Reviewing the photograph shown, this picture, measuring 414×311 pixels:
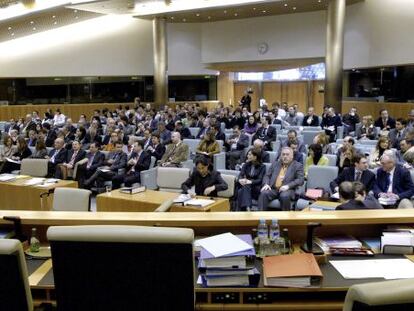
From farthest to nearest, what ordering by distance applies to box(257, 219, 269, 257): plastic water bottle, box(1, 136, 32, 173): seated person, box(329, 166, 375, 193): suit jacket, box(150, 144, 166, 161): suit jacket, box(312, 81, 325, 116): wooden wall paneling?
box(312, 81, 325, 116): wooden wall paneling < box(150, 144, 166, 161): suit jacket < box(1, 136, 32, 173): seated person < box(329, 166, 375, 193): suit jacket < box(257, 219, 269, 257): plastic water bottle

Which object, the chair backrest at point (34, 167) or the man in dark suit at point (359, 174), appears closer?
the man in dark suit at point (359, 174)

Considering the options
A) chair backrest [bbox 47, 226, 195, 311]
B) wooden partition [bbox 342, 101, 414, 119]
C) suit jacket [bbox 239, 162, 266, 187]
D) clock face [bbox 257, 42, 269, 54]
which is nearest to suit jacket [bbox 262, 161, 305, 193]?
suit jacket [bbox 239, 162, 266, 187]

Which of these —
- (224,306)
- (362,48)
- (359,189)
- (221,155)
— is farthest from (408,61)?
(224,306)

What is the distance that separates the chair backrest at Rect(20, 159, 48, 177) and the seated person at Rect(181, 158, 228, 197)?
3.06m

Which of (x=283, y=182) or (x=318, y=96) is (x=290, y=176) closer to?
(x=283, y=182)

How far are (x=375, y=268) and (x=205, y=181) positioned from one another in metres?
3.84

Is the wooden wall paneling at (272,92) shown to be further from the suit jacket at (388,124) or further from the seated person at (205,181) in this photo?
the seated person at (205,181)

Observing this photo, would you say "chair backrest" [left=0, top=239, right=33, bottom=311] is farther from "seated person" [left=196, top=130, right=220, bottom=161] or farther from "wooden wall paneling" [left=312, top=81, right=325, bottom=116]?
"wooden wall paneling" [left=312, top=81, right=325, bottom=116]

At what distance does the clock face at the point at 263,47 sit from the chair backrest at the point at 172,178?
14.1 meters

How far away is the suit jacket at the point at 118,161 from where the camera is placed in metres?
8.35

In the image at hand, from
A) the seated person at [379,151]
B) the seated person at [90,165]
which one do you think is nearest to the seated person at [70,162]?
the seated person at [90,165]

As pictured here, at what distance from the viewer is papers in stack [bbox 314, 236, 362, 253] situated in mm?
2568

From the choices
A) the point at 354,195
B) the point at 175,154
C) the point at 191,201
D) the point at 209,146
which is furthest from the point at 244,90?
the point at 354,195

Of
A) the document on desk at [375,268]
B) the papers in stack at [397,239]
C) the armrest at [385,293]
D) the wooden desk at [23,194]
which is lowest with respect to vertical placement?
the wooden desk at [23,194]
